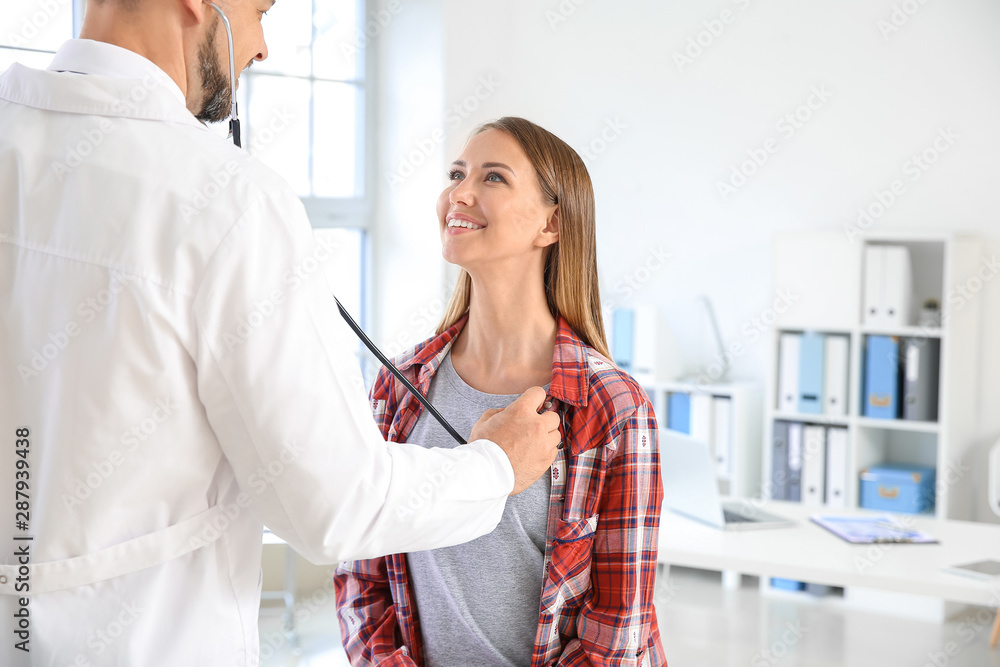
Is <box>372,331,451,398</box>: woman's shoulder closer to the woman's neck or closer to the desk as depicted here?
the woman's neck

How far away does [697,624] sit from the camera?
12.8 ft

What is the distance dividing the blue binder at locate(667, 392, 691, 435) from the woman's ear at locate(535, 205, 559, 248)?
3085 millimetres

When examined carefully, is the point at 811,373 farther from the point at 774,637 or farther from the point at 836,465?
the point at 774,637

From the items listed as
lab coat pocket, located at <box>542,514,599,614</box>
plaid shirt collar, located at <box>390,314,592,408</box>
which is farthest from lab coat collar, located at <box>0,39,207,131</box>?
lab coat pocket, located at <box>542,514,599,614</box>

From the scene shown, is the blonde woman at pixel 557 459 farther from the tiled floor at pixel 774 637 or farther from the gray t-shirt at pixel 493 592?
the tiled floor at pixel 774 637

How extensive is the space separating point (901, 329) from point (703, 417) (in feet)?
3.29

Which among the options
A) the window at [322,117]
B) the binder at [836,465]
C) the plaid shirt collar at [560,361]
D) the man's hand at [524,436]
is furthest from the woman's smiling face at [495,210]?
the binder at [836,465]

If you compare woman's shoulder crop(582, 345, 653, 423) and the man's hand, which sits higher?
woman's shoulder crop(582, 345, 653, 423)

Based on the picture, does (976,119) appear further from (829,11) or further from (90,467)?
(90,467)

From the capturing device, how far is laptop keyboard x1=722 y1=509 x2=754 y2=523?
9.48 ft

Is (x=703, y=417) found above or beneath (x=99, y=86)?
beneath

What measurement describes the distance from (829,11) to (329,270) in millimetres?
2755

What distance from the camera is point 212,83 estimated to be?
110cm

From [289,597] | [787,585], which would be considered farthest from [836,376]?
[289,597]
